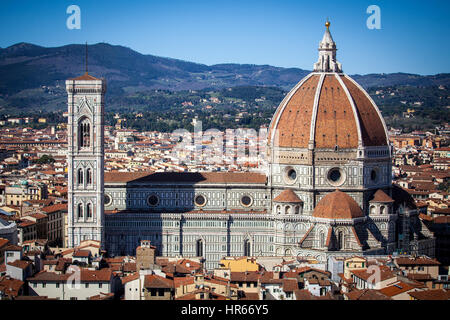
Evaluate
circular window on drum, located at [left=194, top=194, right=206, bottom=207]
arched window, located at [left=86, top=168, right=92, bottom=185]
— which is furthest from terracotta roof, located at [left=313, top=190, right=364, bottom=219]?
arched window, located at [left=86, top=168, right=92, bottom=185]

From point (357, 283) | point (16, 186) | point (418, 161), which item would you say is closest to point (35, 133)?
point (418, 161)

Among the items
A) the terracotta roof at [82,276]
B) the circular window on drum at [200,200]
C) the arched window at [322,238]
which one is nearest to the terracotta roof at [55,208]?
the circular window on drum at [200,200]

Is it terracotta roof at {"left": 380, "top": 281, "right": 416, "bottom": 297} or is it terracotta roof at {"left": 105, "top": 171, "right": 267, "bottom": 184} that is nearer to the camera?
terracotta roof at {"left": 380, "top": 281, "right": 416, "bottom": 297}

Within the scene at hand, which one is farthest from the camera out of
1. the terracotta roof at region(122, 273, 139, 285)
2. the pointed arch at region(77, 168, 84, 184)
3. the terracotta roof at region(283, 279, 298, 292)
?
the pointed arch at region(77, 168, 84, 184)

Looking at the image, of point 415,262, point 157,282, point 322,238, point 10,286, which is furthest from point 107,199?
point 415,262

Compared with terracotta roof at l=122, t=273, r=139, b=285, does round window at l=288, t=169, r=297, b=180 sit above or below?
above

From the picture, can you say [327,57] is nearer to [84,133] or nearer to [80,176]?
[84,133]

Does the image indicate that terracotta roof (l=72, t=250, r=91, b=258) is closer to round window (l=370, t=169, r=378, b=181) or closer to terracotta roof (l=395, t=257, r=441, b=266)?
terracotta roof (l=395, t=257, r=441, b=266)
